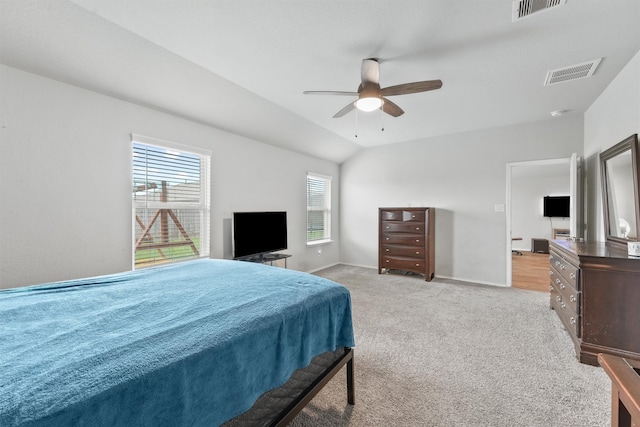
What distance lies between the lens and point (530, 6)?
1.83 metres

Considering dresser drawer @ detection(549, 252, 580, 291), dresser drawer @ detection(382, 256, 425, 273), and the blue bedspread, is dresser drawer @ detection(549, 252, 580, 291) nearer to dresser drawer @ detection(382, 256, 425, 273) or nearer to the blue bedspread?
dresser drawer @ detection(382, 256, 425, 273)

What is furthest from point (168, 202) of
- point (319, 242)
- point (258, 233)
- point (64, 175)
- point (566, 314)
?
point (566, 314)

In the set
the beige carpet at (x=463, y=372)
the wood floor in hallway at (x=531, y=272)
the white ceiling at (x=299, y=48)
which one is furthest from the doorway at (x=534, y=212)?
the white ceiling at (x=299, y=48)

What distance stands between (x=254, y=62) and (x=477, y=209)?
166 inches

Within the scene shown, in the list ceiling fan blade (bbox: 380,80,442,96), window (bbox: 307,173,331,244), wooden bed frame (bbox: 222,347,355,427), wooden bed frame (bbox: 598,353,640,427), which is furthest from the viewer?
window (bbox: 307,173,331,244)

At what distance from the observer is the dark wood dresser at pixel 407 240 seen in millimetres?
4715

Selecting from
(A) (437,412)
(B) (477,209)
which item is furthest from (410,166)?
(A) (437,412)

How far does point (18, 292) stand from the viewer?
62.6 inches

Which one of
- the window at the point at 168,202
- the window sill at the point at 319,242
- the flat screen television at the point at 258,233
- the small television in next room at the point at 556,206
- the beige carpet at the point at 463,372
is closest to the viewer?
the beige carpet at the point at 463,372

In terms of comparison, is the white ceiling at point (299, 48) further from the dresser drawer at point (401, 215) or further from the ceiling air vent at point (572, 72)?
the dresser drawer at point (401, 215)

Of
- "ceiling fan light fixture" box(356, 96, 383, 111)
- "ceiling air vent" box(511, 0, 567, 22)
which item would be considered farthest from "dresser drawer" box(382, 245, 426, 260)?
"ceiling air vent" box(511, 0, 567, 22)

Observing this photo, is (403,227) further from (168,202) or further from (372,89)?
(168,202)

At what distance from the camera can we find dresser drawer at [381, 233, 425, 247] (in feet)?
15.7

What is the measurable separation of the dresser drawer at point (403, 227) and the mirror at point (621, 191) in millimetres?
2305
